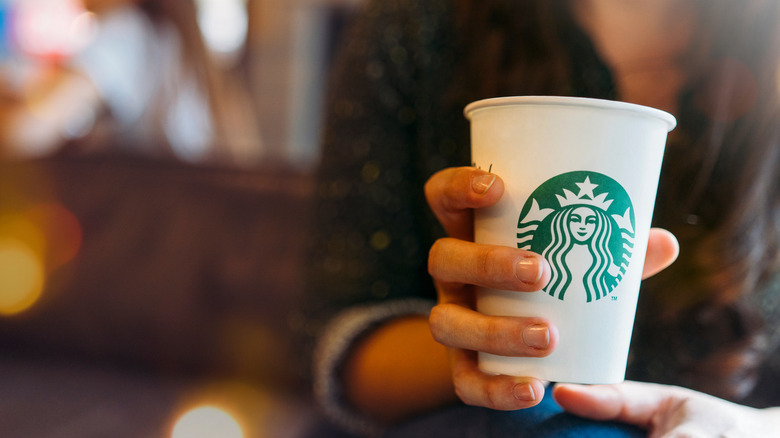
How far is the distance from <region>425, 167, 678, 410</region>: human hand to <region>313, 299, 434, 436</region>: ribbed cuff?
0.28 m

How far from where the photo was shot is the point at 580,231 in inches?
13.7

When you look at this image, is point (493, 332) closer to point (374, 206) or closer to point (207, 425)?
point (374, 206)

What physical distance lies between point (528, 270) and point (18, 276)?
1240 millimetres

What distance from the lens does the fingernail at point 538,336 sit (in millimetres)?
360

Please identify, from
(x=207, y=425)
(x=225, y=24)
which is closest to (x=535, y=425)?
(x=207, y=425)

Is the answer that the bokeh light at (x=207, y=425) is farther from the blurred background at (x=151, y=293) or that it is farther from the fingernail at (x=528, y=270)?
the fingernail at (x=528, y=270)

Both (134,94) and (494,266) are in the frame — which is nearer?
(494,266)

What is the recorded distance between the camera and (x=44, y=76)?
2.00m

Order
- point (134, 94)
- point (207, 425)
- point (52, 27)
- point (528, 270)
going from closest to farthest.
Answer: point (528, 270) < point (207, 425) < point (134, 94) < point (52, 27)

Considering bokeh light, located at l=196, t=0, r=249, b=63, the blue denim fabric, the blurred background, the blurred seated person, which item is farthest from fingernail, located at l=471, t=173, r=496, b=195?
bokeh light, located at l=196, t=0, r=249, b=63

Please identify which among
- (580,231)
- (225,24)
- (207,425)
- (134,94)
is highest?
(225,24)

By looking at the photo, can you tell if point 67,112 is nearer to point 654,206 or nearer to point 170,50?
point 170,50

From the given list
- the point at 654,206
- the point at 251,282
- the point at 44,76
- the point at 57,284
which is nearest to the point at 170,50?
the point at 44,76

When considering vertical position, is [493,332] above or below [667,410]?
above
